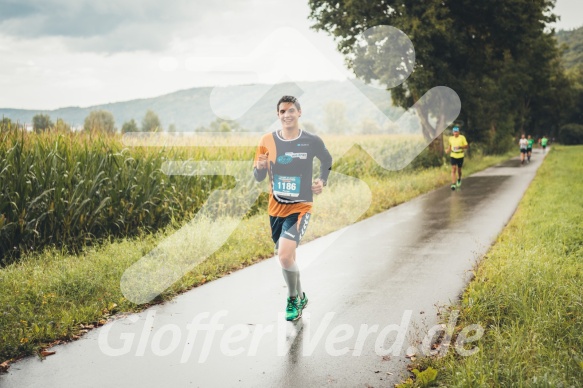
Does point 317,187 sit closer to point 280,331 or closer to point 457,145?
point 280,331

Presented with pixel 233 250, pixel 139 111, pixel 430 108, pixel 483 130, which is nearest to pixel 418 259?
pixel 233 250

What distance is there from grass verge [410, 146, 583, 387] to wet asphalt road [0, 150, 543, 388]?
0.38 meters

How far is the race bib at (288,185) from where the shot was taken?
469cm

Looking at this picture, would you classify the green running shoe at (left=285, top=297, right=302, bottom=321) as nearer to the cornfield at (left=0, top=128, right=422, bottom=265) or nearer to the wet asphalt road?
the wet asphalt road

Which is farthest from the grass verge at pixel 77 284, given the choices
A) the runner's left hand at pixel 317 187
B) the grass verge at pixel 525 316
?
the grass verge at pixel 525 316

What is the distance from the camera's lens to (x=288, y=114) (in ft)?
15.2

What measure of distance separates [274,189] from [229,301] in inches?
58.5

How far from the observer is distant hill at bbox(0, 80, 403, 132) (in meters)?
10.2

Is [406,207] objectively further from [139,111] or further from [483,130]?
[139,111]

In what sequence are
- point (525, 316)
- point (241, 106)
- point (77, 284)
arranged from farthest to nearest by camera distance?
point (241, 106) → point (77, 284) → point (525, 316)

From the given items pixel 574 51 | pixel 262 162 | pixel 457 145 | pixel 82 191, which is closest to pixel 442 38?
pixel 457 145

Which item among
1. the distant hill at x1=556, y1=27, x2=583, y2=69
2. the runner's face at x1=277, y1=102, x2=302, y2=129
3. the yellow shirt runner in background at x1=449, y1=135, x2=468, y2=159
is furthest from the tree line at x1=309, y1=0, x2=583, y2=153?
the distant hill at x1=556, y1=27, x2=583, y2=69

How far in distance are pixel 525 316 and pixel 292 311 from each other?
2210 mm

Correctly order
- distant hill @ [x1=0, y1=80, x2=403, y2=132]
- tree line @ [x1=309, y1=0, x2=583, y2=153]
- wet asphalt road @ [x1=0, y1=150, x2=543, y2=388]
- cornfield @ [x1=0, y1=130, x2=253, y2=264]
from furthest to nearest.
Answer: tree line @ [x1=309, y1=0, x2=583, y2=153], distant hill @ [x1=0, y1=80, x2=403, y2=132], cornfield @ [x1=0, y1=130, x2=253, y2=264], wet asphalt road @ [x1=0, y1=150, x2=543, y2=388]
